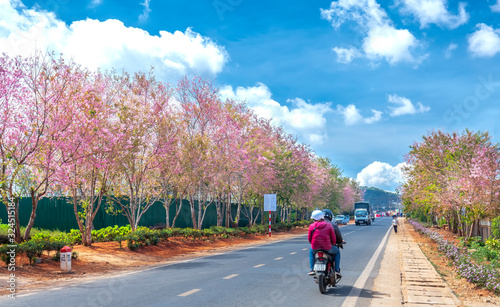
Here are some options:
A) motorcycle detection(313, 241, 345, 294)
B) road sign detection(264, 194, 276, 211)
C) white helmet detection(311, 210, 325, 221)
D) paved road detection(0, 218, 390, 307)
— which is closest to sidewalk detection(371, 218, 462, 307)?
paved road detection(0, 218, 390, 307)

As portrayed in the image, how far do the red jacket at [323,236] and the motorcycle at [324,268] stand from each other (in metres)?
0.12

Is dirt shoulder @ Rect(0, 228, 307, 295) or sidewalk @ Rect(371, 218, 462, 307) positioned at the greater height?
sidewalk @ Rect(371, 218, 462, 307)

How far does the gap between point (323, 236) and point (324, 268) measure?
26.3 inches

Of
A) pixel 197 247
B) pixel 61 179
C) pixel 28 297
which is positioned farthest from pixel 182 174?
pixel 28 297

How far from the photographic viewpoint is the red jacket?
30.8 ft

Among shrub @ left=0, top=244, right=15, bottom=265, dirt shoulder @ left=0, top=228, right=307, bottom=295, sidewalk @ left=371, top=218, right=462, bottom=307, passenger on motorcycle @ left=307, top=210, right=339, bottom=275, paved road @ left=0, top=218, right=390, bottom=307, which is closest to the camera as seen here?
paved road @ left=0, top=218, right=390, bottom=307

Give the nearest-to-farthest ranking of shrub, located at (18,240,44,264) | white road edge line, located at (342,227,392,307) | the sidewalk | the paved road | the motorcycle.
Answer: the paved road → white road edge line, located at (342,227,392,307) → the sidewalk → the motorcycle → shrub, located at (18,240,44,264)

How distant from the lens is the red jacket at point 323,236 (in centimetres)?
939

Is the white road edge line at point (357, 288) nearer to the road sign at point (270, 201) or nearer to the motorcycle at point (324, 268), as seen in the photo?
the motorcycle at point (324, 268)

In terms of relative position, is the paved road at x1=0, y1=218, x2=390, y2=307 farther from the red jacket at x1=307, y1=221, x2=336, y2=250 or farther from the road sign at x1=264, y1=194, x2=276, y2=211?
the road sign at x1=264, y1=194, x2=276, y2=211

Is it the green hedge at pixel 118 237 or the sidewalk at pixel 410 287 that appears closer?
the sidewalk at pixel 410 287

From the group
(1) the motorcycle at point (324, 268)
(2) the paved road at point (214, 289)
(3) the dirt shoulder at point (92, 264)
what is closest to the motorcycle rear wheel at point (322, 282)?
(1) the motorcycle at point (324, 268)

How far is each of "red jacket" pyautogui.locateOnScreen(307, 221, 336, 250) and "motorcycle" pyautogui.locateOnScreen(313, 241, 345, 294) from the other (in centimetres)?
12

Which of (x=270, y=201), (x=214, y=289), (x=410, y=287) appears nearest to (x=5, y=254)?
(x=214, y=289)
